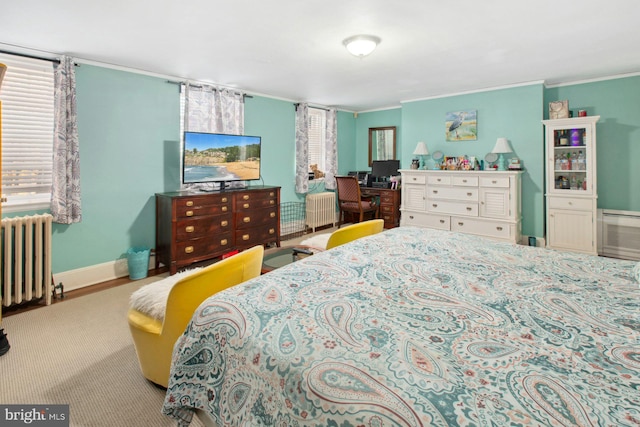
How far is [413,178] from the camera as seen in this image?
5.71 metres

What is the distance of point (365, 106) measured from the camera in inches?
266

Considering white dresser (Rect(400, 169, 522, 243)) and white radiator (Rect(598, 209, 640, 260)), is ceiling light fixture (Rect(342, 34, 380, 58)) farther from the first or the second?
white radiator (Rect(598, 209, 640, 260))

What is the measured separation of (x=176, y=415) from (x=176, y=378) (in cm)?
15

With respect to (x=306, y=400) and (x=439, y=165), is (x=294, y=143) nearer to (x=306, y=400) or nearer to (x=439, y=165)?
(x=439, y=165)

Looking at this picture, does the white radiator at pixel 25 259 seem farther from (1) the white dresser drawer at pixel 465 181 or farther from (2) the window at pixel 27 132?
(1) the white dresser drawer at pixel 465 181

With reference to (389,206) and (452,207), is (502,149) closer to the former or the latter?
(452,207)

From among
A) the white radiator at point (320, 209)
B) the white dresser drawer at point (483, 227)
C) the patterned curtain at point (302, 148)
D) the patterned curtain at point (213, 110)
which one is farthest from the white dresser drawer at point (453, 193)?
the patterned curtain at point (213, 110)

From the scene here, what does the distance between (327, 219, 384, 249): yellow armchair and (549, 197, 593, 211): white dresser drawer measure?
A: 3149 millimetres

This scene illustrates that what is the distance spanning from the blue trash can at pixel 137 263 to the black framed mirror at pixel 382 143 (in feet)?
15.9

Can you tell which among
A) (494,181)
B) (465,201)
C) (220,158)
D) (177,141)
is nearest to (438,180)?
(465,201)

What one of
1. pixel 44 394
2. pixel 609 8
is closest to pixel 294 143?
pixel 609 8

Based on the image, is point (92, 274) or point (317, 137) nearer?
point (92, 274)

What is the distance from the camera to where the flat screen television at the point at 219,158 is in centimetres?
421

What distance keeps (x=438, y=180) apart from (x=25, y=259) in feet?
17.3
